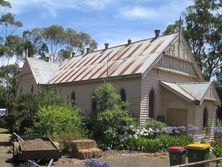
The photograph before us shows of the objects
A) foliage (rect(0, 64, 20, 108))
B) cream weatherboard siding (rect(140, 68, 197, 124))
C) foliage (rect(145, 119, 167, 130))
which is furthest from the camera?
foliage (rect(0, 64, 20, 108))

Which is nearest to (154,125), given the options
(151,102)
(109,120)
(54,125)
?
(109,120)

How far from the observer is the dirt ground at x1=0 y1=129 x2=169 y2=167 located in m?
18.1

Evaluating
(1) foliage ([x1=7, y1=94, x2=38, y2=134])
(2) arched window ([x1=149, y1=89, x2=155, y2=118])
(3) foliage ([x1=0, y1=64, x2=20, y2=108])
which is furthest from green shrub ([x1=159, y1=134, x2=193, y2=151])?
(3) foliage ([x1=0, y1=64, x2=20, y2=108])

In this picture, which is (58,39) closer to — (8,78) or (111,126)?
(8,78)

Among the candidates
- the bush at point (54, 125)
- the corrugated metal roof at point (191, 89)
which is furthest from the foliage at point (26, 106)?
the corrugated metal roof at point (191, 89)

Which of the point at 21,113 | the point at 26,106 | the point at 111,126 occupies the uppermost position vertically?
the point at 26,106

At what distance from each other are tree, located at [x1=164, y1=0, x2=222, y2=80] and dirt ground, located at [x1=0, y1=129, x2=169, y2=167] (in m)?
35.2

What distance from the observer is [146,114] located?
28.3 metres

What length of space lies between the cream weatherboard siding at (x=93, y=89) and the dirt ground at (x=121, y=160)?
6177 mm

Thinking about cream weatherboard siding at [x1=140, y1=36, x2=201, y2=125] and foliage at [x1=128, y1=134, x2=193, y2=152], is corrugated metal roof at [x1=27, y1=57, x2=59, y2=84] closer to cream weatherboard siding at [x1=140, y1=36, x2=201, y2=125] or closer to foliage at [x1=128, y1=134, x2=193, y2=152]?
cream weatherboard siding at [x1=140, y1=36, x2=201, y2=125]

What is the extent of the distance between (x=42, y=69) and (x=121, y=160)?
25394mm

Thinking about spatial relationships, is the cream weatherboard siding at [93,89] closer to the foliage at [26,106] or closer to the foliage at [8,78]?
the foliage at [26,106]

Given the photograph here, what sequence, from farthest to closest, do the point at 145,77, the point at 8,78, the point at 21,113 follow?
the point at 8,78, the point at 145,77, the point at 21,113

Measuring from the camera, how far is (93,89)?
107 ft
